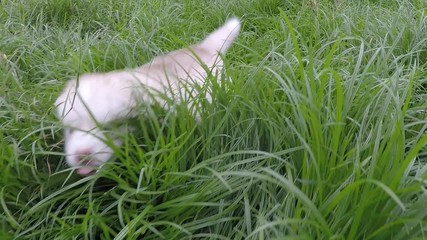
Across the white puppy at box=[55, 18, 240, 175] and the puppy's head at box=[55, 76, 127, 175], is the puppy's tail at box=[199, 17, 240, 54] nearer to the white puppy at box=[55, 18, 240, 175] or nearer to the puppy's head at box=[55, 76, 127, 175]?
the white puppy at box=[55, 18, 240, 175]

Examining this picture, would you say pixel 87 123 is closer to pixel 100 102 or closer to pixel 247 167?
pixel 100 102

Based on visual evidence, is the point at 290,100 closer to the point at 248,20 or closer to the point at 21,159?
the point at 21,159

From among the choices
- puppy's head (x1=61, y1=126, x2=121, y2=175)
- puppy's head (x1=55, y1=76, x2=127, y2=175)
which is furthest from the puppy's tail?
puppy's head (x1=61, y1=126, x2=121, y2=175)

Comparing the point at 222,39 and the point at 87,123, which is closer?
the point at 87,123

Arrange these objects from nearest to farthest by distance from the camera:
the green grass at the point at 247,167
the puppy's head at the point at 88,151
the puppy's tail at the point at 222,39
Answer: the green grass at the point at 247,167
the puppy's head at the point at 88,151
the puppy's tail at the point at 222,39

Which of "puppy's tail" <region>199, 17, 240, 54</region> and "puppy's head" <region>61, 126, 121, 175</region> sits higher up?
"puppy's tail" <region>199, 17, 240, 54</region>

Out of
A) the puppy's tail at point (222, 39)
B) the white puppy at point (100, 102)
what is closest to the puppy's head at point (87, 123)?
the white puppy at point (100, 102)

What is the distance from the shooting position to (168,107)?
136 cm

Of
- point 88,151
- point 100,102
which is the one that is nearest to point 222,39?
point 100,102

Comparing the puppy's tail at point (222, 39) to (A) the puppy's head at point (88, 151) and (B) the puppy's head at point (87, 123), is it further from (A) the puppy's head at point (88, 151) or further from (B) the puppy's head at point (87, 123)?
(A) the puppy's head at point (88, 151)

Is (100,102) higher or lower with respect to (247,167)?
higher

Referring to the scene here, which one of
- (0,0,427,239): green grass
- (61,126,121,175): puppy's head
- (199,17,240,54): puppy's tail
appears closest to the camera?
(0,0,427,239): green grass

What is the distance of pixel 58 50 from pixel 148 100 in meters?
1.27

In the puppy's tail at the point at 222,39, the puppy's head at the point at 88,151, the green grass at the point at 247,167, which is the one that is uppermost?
the puppy's tail at the point at 222,39
